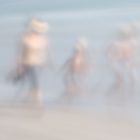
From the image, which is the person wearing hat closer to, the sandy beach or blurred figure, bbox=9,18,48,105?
blurred figure, bbox=9,18,48,105

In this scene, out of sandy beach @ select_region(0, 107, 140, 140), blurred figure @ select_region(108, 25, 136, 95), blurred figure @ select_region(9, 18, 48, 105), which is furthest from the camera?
blurred figure @ select_region(108, 25, 136, 95)

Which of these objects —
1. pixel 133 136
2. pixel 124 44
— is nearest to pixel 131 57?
pixel 124 44

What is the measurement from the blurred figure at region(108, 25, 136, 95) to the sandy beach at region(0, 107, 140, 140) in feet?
1.36

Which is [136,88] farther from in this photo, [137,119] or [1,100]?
[1,100]

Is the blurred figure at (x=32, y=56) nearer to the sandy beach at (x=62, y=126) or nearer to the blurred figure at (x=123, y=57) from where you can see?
the sandy beach at (x=62, y=126)

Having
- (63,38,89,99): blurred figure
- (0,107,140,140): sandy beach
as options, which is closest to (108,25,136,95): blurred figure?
(63,38,89,99): blurred figure

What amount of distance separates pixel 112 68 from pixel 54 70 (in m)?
0.40

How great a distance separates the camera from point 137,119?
333cm

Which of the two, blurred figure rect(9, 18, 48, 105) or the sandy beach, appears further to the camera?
blurred figure rect(9, 18, 48, 105)

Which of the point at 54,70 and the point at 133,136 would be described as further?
the point at 54,70

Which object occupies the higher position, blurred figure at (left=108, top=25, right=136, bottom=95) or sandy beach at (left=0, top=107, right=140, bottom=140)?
blurred figure at (left=108, top=25, right=136, bottom=95)

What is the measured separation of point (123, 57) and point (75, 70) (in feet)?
1.09

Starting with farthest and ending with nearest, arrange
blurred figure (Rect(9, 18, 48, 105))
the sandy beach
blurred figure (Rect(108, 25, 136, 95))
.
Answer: blurred figure (Rect(108, 25, 136, 95)), blurred figure (Rect(9, 18, 48, 105)), the sandy beach

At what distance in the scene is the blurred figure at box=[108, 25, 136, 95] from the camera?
3654mm
